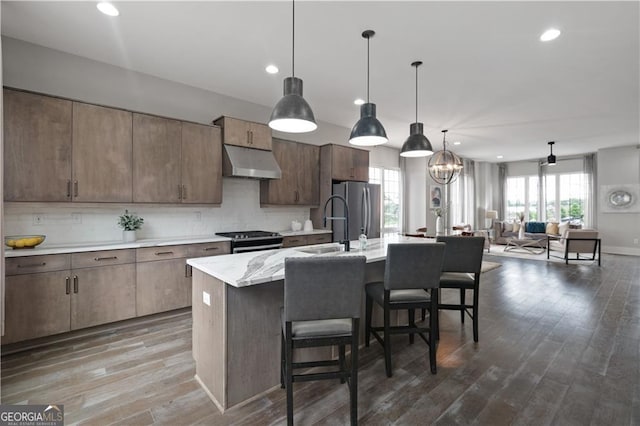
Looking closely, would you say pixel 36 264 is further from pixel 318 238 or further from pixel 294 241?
pixel 318 238

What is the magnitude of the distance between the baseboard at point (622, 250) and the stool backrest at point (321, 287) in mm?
10497

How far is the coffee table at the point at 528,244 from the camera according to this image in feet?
28.0

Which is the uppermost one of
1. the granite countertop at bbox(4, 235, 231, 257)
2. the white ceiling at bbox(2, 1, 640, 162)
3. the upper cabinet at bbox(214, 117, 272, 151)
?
the white ceiling at bbox(2, 1, 640, 162)

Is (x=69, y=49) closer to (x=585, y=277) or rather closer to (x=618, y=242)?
(x=585, y=277)

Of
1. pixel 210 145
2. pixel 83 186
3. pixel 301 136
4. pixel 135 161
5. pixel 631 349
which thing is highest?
pixel 301 136

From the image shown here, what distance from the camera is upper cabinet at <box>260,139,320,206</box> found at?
15.6 feet

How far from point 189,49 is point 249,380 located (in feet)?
10.8

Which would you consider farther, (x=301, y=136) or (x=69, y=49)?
(x=301, y=136)

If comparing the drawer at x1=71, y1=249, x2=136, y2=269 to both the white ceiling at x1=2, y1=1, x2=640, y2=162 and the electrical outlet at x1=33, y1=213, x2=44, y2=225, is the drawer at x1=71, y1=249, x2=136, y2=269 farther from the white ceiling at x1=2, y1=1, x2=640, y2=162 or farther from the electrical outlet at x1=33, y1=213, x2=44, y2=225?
the white ceiling at x1=2, y1=1, x2=640, y2=162

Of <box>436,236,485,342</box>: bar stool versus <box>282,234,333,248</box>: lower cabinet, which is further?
<box>282,234,333,248</box>: lower cabinet

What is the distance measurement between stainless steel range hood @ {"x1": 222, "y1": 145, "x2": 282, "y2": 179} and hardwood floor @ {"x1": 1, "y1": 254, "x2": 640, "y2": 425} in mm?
1991

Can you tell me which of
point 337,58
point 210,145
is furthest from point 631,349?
point 210,145

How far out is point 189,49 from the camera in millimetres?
3168

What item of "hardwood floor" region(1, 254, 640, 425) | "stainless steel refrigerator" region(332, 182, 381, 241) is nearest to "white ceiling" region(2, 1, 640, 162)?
"stainless steel refrigerator" region(332, 182, 381, 241)
